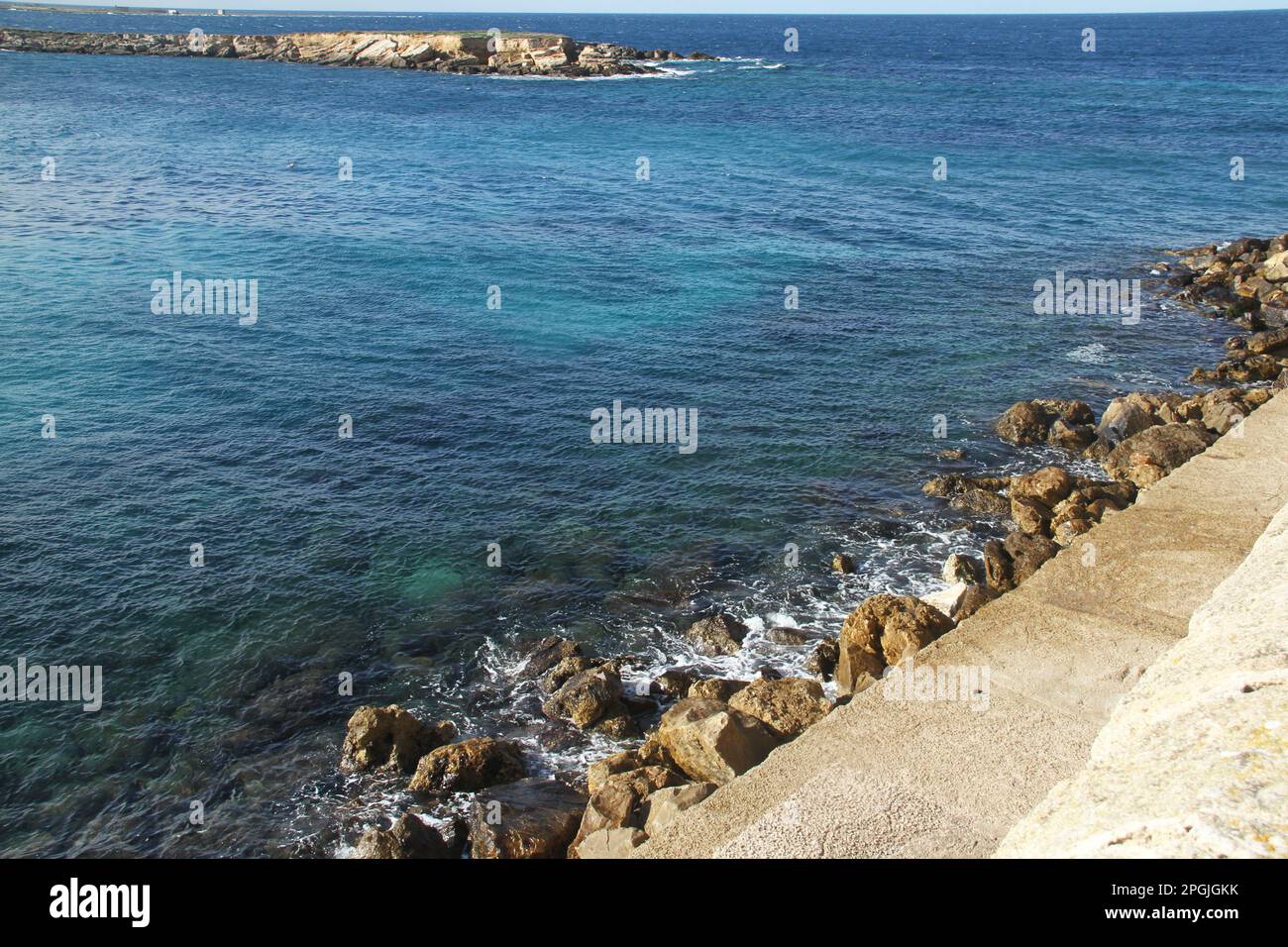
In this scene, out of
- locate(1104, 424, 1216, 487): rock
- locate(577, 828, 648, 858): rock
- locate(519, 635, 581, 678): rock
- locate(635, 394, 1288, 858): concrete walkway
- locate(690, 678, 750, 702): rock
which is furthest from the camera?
locate(1104, 424, 1216, 487): rock

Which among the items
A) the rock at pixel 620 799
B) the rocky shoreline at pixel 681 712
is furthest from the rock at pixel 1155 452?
the rock at pixel 620 799

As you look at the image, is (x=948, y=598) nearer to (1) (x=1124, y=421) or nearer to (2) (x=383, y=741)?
(2) (x=383, y=741)

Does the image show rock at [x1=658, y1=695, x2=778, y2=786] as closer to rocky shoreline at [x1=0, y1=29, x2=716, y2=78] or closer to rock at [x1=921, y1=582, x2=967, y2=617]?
rock at [x1=921, y1=582, x2=967, y2=617]

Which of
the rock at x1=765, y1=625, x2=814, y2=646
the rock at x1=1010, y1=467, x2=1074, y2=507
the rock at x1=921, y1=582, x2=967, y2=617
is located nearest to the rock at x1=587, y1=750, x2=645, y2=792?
the rock at x1=765, y1=625, x2=814, y2=646

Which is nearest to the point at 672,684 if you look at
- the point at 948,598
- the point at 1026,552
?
the point at 948,598

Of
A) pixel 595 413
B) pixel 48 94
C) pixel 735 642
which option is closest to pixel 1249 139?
Answer: pixel 595 413

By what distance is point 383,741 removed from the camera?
56.3 feet

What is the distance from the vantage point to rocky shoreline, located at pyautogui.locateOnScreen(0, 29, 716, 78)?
398ft

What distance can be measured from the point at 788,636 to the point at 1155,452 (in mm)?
12279

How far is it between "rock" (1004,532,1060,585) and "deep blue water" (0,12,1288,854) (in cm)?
187

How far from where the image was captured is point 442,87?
352ft

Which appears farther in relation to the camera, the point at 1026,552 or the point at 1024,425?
the point at 1024,425

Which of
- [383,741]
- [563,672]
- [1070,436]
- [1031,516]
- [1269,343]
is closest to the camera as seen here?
[383,741]
